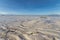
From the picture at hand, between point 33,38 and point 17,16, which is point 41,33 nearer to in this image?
point 33,38

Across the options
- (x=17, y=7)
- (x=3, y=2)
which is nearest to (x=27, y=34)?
(x=17, y=7)

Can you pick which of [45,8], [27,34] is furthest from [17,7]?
[27,34]

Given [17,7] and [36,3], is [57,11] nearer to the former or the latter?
[36,3]

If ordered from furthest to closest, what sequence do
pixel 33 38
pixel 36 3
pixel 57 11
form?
1. pixel 57 11
2. pixel 36 3
3. pixel 33 38

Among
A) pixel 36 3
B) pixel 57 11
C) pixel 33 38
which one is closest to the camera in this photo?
pixel 33 38

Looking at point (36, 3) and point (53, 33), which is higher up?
point (36, 3)

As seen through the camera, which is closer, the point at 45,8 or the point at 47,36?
the point at 47,36

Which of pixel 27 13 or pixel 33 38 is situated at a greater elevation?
pixel 27 13

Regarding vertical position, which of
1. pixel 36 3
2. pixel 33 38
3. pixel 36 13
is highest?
pixel 36 3

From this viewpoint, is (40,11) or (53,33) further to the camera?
(40,11)
